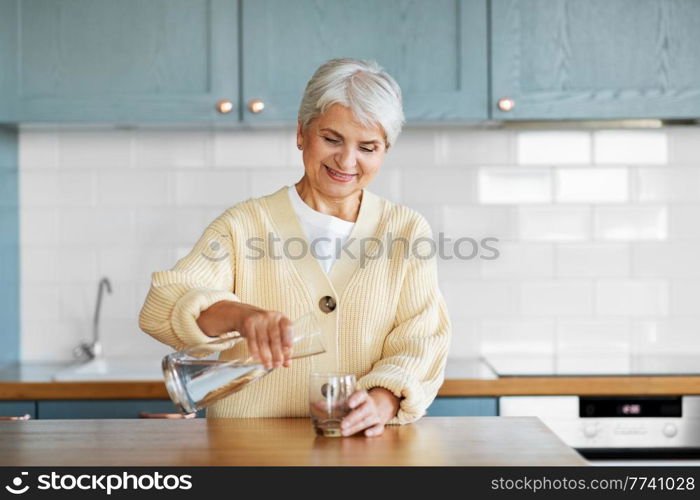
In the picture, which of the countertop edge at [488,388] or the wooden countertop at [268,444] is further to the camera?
the countertop edge at [488,388]

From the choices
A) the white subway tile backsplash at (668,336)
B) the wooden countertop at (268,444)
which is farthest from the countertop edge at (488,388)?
the wooden countertop at (268,444)

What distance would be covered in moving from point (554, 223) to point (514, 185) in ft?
0.62

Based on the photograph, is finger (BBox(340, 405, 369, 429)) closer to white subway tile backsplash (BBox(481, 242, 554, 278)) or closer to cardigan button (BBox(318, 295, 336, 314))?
cardigan button (BBox(318, 295, 336, 314))

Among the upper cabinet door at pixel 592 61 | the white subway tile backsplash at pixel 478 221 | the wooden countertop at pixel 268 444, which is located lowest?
the wooden countertop at pixel 268 444

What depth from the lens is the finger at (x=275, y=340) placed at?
145cm

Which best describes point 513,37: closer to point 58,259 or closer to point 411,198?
point 411,198

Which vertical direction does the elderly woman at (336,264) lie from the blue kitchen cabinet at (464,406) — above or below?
above

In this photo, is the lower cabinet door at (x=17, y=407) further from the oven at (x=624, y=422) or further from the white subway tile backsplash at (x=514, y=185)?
the white subway tile backsplash at (x=514, y=185)

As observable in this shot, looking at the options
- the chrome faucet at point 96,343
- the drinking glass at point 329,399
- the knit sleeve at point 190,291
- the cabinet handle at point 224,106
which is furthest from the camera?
the chrome faucet at point 96,343

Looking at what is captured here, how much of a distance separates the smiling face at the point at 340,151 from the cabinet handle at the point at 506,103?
1.15 metres

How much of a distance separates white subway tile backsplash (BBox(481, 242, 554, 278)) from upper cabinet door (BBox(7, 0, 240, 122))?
1.02m

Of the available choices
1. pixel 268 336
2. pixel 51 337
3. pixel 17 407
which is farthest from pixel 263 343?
pixel 51 337

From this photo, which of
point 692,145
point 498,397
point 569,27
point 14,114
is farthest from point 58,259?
point 692,145
